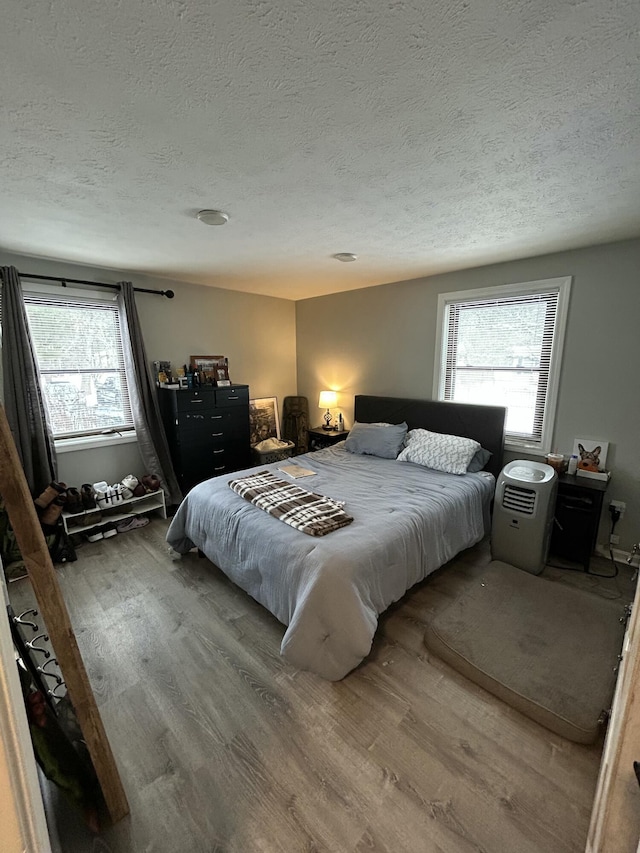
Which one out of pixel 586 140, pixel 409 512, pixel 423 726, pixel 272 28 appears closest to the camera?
pixel 272 28

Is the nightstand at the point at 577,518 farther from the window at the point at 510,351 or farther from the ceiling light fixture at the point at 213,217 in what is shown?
the ceiling light fixture at the point at 213,217

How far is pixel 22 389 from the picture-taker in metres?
2.73

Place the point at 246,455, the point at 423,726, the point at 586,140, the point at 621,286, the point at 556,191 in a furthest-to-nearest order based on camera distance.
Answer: the point at 246,455
the point at 621,286
the point at 556,191
the point at 423,726
the point at 586,140

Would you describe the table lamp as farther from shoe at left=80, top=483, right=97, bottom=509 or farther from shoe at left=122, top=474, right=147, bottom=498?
shoe at left=80, top=483, right=97, bottom=509

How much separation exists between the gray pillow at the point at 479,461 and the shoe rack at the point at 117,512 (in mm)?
2970

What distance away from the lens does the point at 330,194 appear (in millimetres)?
1731

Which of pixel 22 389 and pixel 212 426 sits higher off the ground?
pixel 22 389

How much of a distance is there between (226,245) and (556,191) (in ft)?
6.73

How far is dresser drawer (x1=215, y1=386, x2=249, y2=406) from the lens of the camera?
3.71 metres

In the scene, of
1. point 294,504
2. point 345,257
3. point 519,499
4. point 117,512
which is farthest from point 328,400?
point 117,512

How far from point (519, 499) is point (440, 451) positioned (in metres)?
A: 0.77

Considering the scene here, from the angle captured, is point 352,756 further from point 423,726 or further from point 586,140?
point 586,140

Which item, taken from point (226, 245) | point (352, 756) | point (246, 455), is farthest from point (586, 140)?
point (246, 455)

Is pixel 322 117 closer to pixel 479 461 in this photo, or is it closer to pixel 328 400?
pixel 479 461
